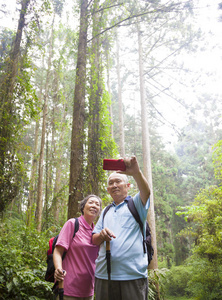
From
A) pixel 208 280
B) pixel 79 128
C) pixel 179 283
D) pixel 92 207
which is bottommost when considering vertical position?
pixel 179 283

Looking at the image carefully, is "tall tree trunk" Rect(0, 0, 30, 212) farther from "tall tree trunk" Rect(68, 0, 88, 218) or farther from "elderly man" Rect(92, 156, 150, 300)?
"elderly man" Rect(92, 156, 150, 300)

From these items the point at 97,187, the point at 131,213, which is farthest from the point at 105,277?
the point at 97,187

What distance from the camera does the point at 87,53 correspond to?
541 cm

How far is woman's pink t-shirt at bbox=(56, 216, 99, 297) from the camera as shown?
6.90 feet

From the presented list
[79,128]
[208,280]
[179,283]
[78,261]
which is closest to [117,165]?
[78,261]

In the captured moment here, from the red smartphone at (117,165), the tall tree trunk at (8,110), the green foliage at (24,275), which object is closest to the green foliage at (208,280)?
the green foliage at (24,275)

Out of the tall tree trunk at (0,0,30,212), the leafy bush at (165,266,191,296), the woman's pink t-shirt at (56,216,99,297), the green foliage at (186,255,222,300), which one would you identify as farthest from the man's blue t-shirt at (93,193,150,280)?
the leafy bush at (165,266,191,296)

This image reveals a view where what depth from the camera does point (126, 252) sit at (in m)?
1.85

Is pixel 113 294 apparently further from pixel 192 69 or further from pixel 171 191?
pixel 171 191

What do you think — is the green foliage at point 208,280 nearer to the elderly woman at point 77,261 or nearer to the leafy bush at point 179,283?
the leafy bush at point 179,283

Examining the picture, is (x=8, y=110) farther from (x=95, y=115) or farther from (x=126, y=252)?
(x=126, y=252)

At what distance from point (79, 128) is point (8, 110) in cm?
186

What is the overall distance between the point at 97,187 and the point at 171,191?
18.6 metres

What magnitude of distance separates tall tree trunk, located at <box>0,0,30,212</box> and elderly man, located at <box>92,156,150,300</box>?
3.85m
